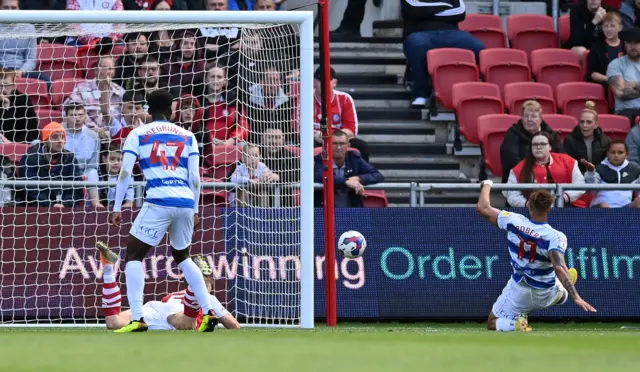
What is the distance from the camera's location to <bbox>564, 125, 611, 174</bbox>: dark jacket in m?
15.0

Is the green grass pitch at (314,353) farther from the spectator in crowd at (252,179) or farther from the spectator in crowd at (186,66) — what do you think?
the spectator in crowd at (186,66)

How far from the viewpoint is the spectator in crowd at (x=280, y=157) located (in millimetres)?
12680

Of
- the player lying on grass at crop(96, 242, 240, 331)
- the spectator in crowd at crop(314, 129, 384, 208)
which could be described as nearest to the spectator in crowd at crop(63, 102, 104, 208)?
the player lying on grass at crop(96, 242, 240, 331)

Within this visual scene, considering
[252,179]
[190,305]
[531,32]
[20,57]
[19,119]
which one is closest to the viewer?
[190,305]

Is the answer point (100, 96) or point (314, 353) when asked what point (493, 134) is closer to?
point (100, 96)

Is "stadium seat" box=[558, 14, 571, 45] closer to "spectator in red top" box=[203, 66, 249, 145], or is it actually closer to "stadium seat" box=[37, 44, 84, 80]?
"spectator in red top" box=[203, 66, 249, 145]

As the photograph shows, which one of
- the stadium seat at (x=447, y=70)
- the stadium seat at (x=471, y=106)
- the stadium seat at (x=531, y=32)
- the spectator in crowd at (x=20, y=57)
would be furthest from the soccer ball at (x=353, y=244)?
the stadium seat at (x=531, y=32)

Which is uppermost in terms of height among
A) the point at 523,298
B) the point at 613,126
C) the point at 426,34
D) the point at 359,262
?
the point at 426,34

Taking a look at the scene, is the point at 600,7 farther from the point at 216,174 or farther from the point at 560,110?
the point at 216,174

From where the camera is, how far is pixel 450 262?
1359 cm

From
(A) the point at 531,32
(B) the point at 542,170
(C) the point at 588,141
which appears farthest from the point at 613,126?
(A) the point at 531,32

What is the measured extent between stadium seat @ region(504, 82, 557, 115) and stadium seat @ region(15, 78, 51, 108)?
5.74m

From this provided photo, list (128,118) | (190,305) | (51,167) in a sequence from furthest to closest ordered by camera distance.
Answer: (128,118) < (51,167) < (190,305)

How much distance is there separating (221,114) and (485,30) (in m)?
Result: 5.65
